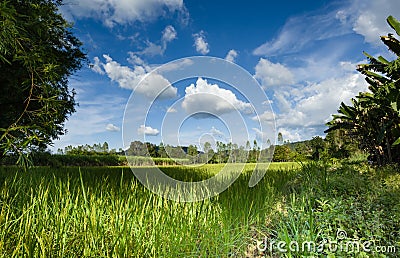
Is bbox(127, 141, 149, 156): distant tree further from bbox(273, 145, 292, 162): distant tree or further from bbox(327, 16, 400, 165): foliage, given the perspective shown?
bbox(273, 145, 292, 162): distant tree

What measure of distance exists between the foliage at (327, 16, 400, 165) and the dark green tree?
6.00 meters

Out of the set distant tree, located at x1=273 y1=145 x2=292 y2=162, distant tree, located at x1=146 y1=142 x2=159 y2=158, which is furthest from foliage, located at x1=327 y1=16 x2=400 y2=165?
distant tree, located at x1=273 y1=145 x2=292 y2=162

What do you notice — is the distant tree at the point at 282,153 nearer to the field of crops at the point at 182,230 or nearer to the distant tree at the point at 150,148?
the distant tree at the point at 150,148

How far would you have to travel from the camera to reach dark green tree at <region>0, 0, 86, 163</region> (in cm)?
231

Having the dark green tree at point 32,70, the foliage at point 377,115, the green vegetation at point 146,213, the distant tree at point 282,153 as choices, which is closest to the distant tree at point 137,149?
the green vegetation at point 146,213

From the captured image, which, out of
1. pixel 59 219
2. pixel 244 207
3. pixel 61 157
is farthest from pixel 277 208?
pixel 61 157

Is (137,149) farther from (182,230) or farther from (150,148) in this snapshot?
(150,148)

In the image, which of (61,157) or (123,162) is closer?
(61,157)

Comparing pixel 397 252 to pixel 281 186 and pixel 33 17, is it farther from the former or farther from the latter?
pixel 33 17

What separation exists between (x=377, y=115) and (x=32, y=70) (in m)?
8.39

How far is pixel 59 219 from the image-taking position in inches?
82.4

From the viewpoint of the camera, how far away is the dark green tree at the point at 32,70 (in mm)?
2307

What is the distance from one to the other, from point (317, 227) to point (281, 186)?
1.87m

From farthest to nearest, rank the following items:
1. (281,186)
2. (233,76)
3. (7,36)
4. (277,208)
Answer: (281,186) < (233,76) < (277,208) < (7,36)
